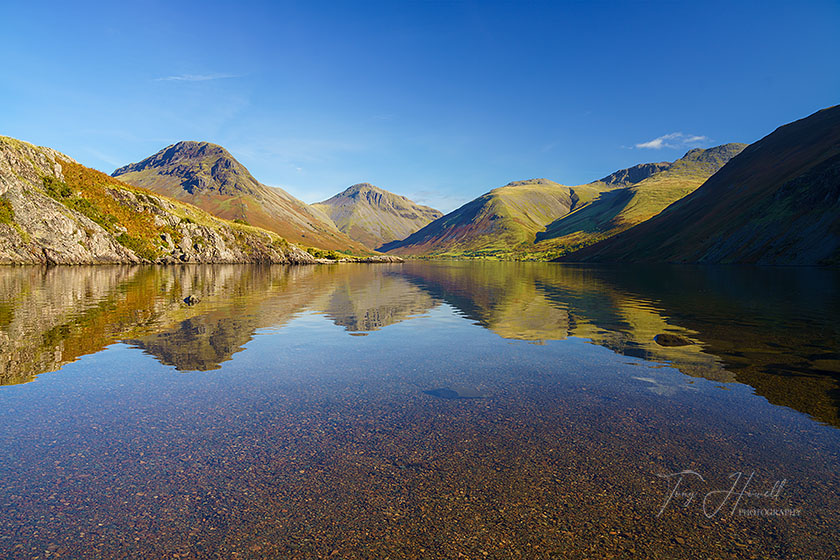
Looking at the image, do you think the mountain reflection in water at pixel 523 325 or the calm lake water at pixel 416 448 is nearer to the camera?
the calm lake water at pixel 416 448

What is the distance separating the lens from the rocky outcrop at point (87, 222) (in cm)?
11406

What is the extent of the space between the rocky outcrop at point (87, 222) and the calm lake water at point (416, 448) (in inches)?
4941

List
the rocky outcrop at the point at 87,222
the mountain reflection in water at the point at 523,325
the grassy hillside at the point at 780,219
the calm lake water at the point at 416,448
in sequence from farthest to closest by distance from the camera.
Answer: the grassy hillside at the point at 780,219, the rocky outcrop at the point at 87,222, the mountain reflection in water at the point at 523,325, the calm lake water at the point at 416,448

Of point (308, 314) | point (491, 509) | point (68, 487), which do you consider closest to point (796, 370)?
point (491, 509)

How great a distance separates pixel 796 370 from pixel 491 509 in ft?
58.4

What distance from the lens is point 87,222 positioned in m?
130

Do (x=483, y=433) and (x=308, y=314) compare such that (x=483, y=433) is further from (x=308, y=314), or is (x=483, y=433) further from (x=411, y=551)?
(x=308, y=314)

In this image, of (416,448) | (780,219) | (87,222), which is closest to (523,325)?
(416,448)

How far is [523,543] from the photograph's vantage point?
6629 mm

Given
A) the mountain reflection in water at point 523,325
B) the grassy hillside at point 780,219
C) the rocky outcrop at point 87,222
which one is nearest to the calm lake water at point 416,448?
the mountain reflection in water at point 523,325

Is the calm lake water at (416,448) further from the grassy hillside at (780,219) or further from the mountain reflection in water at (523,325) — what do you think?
the grassy hillside at (780,219)

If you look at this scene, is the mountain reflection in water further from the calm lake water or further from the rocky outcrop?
the rocky outcrop

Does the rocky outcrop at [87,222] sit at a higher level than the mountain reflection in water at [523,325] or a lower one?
higher

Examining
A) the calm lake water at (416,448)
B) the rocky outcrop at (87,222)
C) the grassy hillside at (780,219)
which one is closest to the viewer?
the calm lake water at (416,448)
